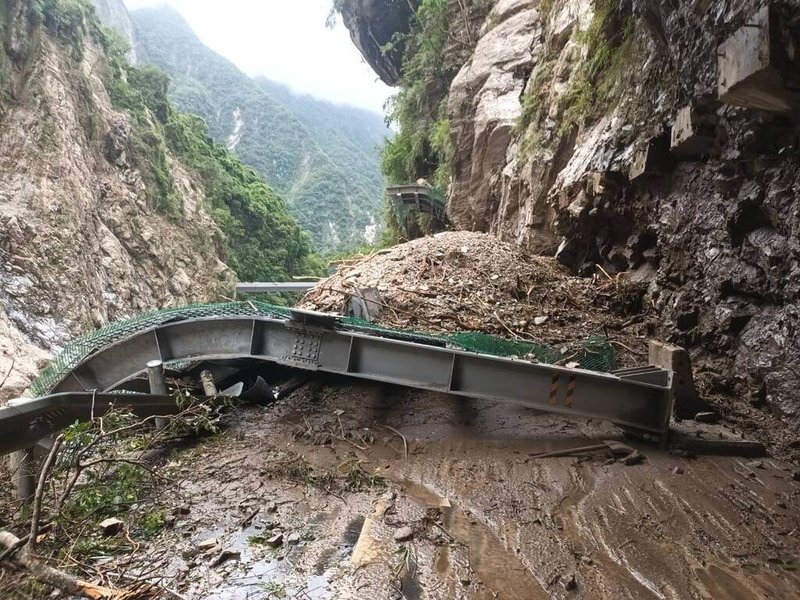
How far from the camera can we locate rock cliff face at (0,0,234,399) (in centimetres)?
1608

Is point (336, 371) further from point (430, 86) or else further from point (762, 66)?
point (430, 86)

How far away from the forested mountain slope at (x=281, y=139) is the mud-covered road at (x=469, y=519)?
179ft

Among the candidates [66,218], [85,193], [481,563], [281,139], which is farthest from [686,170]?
[281,139]

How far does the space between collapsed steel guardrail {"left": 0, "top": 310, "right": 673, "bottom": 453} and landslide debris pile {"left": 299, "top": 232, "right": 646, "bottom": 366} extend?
52.9 inches

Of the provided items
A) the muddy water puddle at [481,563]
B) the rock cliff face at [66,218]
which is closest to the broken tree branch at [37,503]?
the muddy water puddle at [481,563]

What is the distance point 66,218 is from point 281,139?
2625 inches

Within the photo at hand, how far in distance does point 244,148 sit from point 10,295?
67948mm

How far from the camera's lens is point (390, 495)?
433 cm

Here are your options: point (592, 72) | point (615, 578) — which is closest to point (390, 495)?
point (615, 578)

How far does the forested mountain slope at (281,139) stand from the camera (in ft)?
228

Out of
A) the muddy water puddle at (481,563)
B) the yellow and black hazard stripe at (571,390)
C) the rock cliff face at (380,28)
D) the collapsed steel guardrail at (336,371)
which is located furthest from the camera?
the rock cliff face at (380,28)

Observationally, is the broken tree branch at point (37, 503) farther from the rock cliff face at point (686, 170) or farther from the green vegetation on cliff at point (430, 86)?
the green vegetation on cliff at point (430, 86)

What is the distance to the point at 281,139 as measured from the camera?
8081 centimetres

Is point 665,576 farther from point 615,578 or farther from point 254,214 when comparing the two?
point 254,214
